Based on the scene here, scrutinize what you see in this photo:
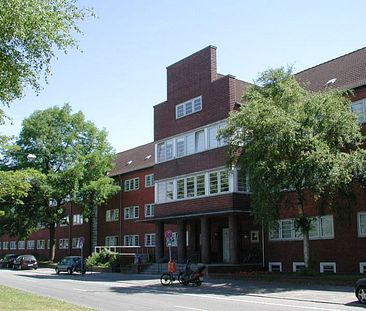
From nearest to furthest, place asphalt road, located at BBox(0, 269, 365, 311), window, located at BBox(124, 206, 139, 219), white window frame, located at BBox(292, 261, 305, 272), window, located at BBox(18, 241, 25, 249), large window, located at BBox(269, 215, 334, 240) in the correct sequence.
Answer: asphalt road, located at BBox(0, 269, 365, 311), large window, located at BBox(269, 215, 334, 240), white window frame, located at BBox(292, 261, 305, 272), window, located at BBox(124, 206, 139, 219), window, located at BBox(18, 241, 25, 249)

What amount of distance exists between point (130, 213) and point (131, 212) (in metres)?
0.20

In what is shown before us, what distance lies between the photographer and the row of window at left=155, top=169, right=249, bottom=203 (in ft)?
103

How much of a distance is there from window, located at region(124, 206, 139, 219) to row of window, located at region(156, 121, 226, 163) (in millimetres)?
13133

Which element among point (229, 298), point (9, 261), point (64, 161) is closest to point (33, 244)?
point (9, 261)

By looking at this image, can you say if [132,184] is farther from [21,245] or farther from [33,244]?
[21,245]

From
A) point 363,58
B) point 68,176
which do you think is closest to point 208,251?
point 363,58

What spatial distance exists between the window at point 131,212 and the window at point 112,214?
188 centimetres

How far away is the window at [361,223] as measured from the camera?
2717 cm

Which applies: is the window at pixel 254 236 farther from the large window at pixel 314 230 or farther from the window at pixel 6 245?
the window at pixel 6 245

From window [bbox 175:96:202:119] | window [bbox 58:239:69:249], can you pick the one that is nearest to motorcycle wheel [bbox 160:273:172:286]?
window [bbox 175:96:202:119]

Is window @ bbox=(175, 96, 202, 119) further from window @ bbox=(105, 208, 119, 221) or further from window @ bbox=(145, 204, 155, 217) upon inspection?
window @ bbox=(105, 208, 119, 221)

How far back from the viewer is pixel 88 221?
58.2m

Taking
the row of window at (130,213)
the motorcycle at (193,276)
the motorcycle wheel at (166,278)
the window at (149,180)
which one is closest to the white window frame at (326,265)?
the motorcycle at (193,276)

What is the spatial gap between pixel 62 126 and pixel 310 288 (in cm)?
3817
